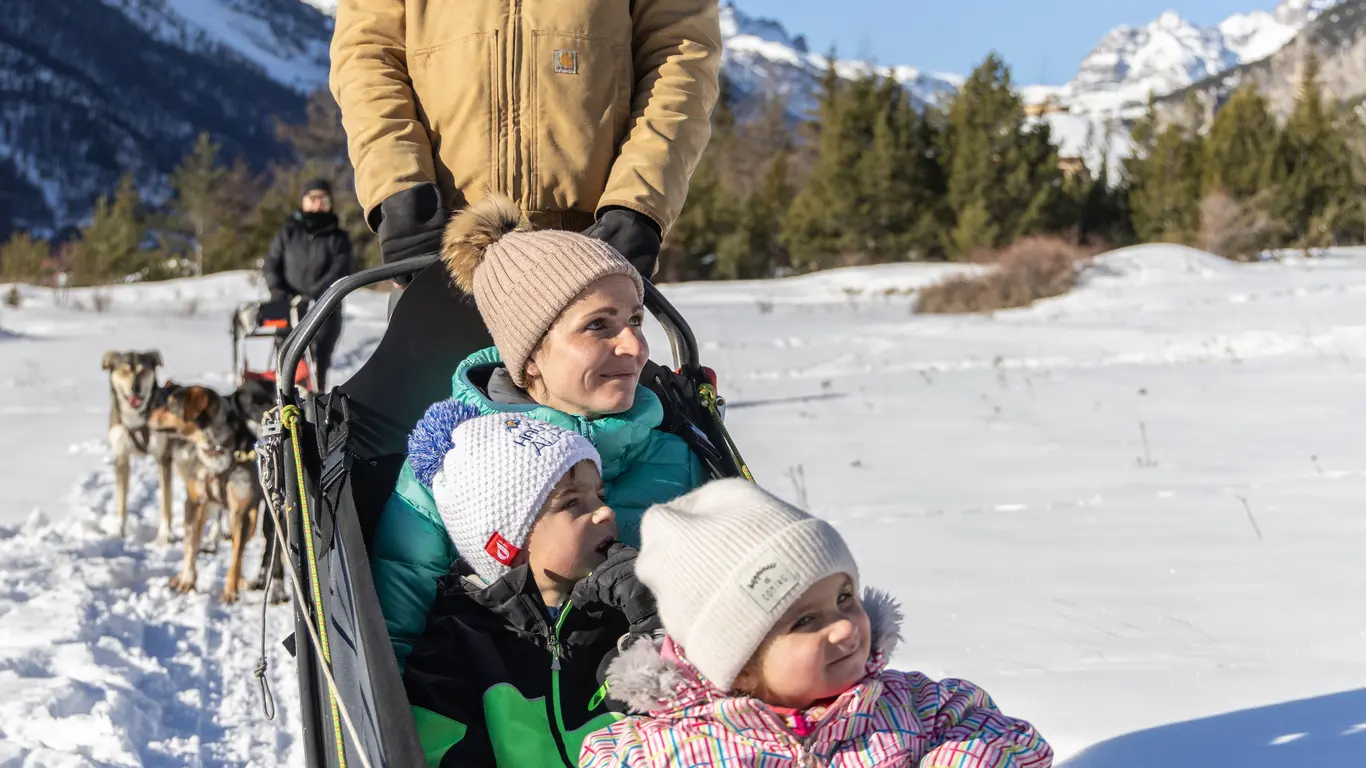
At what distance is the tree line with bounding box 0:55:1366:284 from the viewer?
26.3 metres

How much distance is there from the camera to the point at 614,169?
100 inches

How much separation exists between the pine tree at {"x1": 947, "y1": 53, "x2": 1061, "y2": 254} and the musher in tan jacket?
25.1 metres

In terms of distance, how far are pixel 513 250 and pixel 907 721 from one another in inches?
45.0

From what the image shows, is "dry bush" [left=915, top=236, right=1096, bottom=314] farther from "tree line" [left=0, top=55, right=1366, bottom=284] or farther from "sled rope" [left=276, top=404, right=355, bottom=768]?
"sled rope" [left=276, top=404, right=355, bottom=768]

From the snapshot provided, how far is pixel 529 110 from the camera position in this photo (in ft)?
8.37

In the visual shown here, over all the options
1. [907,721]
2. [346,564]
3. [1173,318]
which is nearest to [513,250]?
[346,564]

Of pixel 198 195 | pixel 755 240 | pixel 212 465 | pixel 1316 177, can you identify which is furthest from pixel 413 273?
pixel 1316 177

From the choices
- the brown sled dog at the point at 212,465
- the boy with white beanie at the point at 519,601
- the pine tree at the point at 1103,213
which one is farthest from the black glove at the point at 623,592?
the pine tree at the point at 1103,213

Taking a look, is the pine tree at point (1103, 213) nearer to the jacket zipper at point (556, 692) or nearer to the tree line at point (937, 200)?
the tree line at point (937, 200)

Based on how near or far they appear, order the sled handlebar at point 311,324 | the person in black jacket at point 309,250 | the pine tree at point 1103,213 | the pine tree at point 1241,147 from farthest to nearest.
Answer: the pine tree at point 1103,213 < the pine tree at point 1241,147 < the person in black jacket at point 309,250 < the sled handlebar at point 311,324

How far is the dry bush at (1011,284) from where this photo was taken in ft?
60.0

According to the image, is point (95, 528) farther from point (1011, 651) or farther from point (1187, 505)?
point (1187, 505)

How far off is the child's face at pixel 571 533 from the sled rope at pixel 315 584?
34 cm

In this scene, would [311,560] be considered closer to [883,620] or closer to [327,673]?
[327,673]
